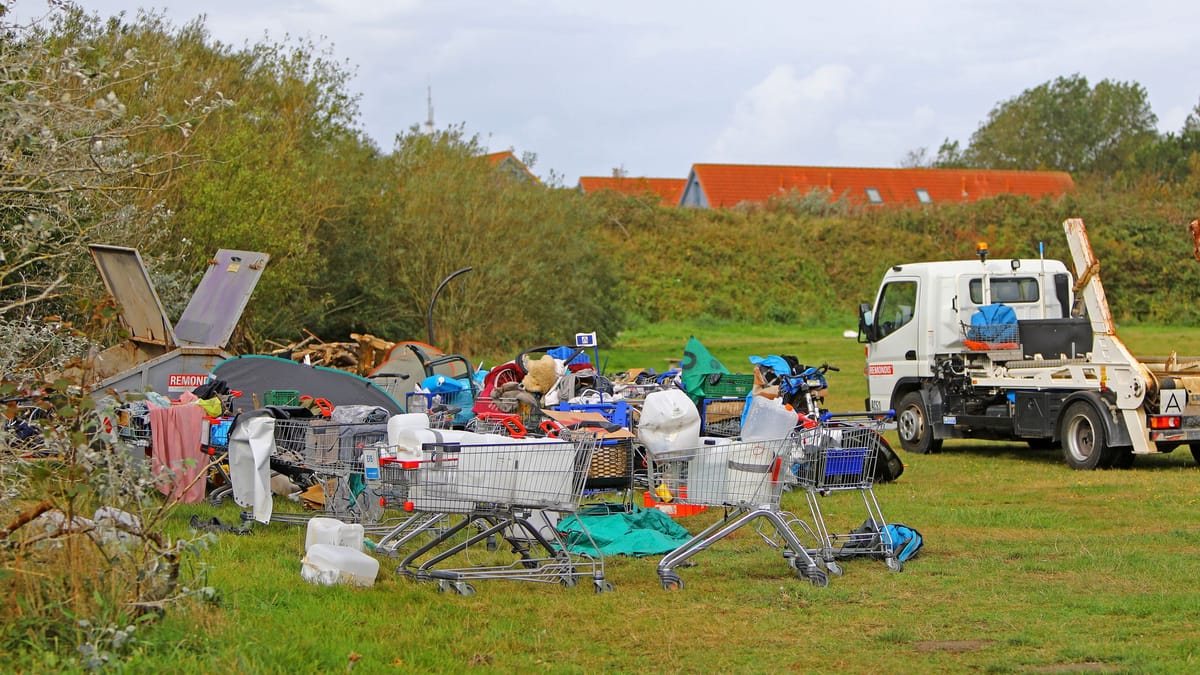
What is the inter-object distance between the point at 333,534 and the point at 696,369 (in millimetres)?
5771

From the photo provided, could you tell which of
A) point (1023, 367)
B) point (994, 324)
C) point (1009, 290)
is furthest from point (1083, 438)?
point (1009, 290)

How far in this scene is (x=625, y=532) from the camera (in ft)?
32.2

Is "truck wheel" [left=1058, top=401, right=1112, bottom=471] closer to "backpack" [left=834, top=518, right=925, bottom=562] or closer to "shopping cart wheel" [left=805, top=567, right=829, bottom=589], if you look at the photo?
"backpack" [left=834, top=518, right=925, bottom=562]

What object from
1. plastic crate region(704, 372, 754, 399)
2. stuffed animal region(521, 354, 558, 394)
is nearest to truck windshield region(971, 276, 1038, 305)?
A: plastic crate region(704, 372, 754, 399)

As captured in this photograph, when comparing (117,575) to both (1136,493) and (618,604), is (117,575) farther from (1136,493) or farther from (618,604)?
(1136,493)

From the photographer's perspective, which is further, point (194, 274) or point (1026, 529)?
point (194, 274)

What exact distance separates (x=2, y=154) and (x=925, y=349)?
14063 millimetres

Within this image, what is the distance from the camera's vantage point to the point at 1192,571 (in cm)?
864

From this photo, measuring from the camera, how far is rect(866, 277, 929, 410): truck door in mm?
18344

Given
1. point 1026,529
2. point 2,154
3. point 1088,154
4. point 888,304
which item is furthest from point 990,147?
A: point 2,154

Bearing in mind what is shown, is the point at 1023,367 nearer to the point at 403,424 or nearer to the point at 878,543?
the point at 878,543

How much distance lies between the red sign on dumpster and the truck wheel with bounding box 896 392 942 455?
9.86m

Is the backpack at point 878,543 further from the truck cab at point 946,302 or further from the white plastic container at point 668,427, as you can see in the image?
the truck cab at point 946,302

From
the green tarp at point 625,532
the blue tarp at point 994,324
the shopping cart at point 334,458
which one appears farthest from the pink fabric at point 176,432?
the blue tarp at point 994,324
